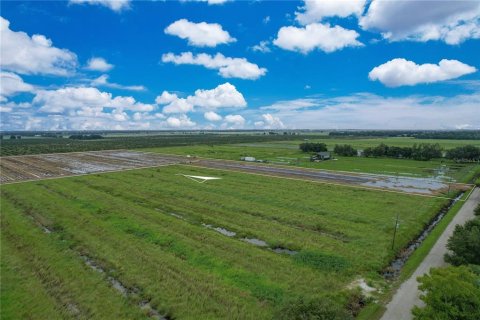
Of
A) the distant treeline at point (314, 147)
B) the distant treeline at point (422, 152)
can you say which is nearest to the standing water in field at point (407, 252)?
the distant treeline at point (422, 152)

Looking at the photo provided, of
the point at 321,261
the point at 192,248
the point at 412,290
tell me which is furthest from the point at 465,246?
the point at 192,248

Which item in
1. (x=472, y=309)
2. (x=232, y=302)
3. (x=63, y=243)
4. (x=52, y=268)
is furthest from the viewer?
(x=63, y=243)

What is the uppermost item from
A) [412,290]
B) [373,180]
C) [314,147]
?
[314,147]

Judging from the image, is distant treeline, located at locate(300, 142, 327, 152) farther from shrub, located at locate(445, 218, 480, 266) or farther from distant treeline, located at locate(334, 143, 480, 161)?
shrub, located at locate(445, 218, 480, 266)

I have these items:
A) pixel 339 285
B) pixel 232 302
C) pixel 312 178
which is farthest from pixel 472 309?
pixel 312 178

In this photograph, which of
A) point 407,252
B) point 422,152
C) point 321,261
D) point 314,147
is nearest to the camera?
point 321,261

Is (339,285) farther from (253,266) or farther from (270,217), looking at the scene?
(270,217)

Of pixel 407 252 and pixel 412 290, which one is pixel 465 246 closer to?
pixel 407 252
